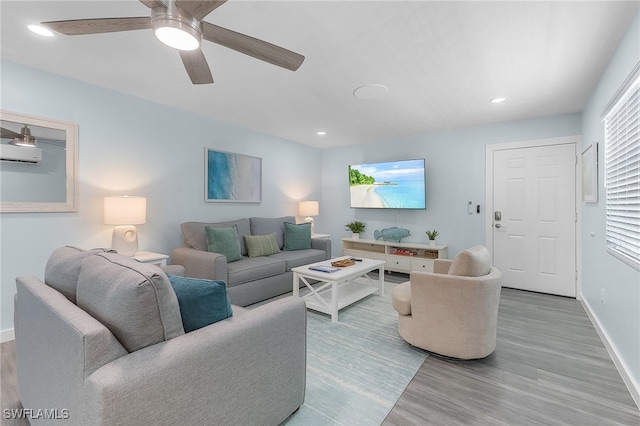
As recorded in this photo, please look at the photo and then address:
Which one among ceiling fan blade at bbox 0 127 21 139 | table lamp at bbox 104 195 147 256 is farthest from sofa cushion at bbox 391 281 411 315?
ceiling fan blade at bbox 0 127 21 139

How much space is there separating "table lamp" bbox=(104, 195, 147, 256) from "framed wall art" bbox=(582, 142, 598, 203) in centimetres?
434

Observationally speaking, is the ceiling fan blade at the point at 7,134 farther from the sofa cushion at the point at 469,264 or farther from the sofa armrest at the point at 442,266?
the sofa armrest at the point at 442,266

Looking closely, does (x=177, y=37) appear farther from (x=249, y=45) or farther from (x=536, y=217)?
(x=536, y=217)

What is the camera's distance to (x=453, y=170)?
438 centimetres

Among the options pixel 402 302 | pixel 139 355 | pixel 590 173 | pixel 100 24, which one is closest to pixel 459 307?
pixel 402 302

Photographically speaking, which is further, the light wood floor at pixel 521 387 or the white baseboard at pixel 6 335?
the white baseboard at pixel 6 335

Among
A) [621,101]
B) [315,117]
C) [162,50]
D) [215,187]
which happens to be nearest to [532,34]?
[621,101]

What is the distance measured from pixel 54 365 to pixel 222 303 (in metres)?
0.64

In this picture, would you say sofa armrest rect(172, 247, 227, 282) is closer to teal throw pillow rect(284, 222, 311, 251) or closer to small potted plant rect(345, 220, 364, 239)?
teal throw pillow rect(284, 222, 311, 251)

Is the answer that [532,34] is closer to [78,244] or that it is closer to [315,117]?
[315,117]

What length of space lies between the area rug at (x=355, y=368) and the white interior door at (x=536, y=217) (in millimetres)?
2175

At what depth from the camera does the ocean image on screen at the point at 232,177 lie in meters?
Answer: 3.92

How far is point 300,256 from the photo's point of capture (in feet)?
12.8

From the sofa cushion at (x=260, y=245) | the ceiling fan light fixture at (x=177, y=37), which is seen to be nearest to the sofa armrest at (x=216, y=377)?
the ceiling fan light fixture at (x=177, y=37)
